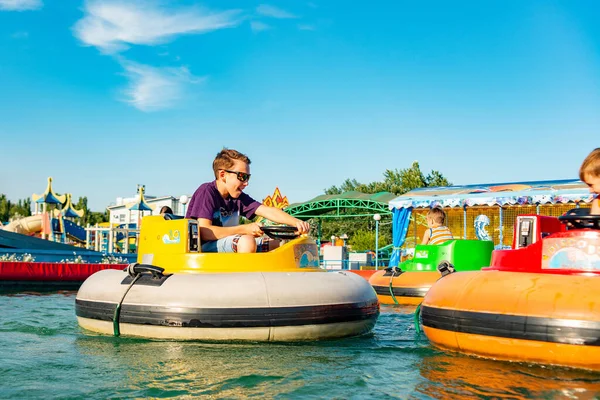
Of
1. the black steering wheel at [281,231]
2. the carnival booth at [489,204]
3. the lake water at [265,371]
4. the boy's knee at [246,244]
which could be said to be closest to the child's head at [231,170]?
the black steering wheel at [281,231]

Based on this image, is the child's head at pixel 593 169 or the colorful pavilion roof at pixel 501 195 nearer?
the child's head at pixel 593 169

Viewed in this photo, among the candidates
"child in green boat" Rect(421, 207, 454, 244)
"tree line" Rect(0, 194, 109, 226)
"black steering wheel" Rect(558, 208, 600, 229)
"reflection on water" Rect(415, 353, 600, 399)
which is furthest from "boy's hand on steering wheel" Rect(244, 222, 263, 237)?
"tree line" Rect(0, 194, 109, 226)

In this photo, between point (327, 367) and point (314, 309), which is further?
point (314, 309)

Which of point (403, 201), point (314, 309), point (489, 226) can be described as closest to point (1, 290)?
point (314, 309)

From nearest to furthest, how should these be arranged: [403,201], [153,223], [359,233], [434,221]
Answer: [153,223] → [434,221] → [403,201] → [359,233]

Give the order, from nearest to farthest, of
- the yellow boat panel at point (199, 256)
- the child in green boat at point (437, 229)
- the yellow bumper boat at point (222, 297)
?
the yellow bumper boat at point (222, 297) → the yellow boat panel at point (199, 256) → the child in green boat at point (437, 229)

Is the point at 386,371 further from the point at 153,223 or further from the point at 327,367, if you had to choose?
the point at 153,223

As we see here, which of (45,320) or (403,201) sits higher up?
(403,201)

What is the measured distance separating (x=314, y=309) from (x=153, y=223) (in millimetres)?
1982

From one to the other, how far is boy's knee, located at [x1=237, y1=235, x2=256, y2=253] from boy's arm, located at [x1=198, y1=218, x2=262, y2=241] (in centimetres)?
23

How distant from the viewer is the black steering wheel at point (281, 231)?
20.0ft

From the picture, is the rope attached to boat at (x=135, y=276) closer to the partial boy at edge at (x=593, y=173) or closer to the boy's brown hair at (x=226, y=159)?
the boy's brown hair at (x=226, y=159)

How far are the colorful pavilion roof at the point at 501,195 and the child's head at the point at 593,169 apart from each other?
38.5 ft

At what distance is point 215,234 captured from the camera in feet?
19.6
